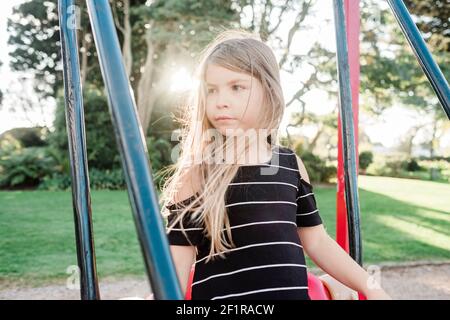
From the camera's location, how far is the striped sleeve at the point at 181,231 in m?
1.00

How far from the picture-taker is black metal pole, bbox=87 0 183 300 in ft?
1.48

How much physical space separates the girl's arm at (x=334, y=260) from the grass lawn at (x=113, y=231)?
112 inches

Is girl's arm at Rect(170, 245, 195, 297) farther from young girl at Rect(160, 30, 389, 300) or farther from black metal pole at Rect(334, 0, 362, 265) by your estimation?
black metal pole at Rect(334, 0, 362, 265)

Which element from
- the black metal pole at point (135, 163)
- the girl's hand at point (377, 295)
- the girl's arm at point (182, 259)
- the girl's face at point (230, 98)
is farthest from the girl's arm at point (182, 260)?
the black metal pole at point (135, 163)

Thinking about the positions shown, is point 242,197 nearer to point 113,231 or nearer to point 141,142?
point 141,142

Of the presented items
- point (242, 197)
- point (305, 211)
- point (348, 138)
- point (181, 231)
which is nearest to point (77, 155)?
point (181, 231)

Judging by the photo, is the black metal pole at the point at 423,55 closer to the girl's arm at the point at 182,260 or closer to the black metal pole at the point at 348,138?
the black metal pole at the point at 348,138

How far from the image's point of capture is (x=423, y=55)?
1024 mm

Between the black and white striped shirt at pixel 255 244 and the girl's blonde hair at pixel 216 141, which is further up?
the girl's blonde hair at pixel 216 141

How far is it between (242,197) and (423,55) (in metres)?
0.52

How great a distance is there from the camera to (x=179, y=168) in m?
1.12

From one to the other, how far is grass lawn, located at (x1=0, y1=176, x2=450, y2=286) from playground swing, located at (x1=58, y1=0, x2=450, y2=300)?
2890 millimetres

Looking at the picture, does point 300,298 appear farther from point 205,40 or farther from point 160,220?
point 205,40

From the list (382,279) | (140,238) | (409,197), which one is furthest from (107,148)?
(140,238)
